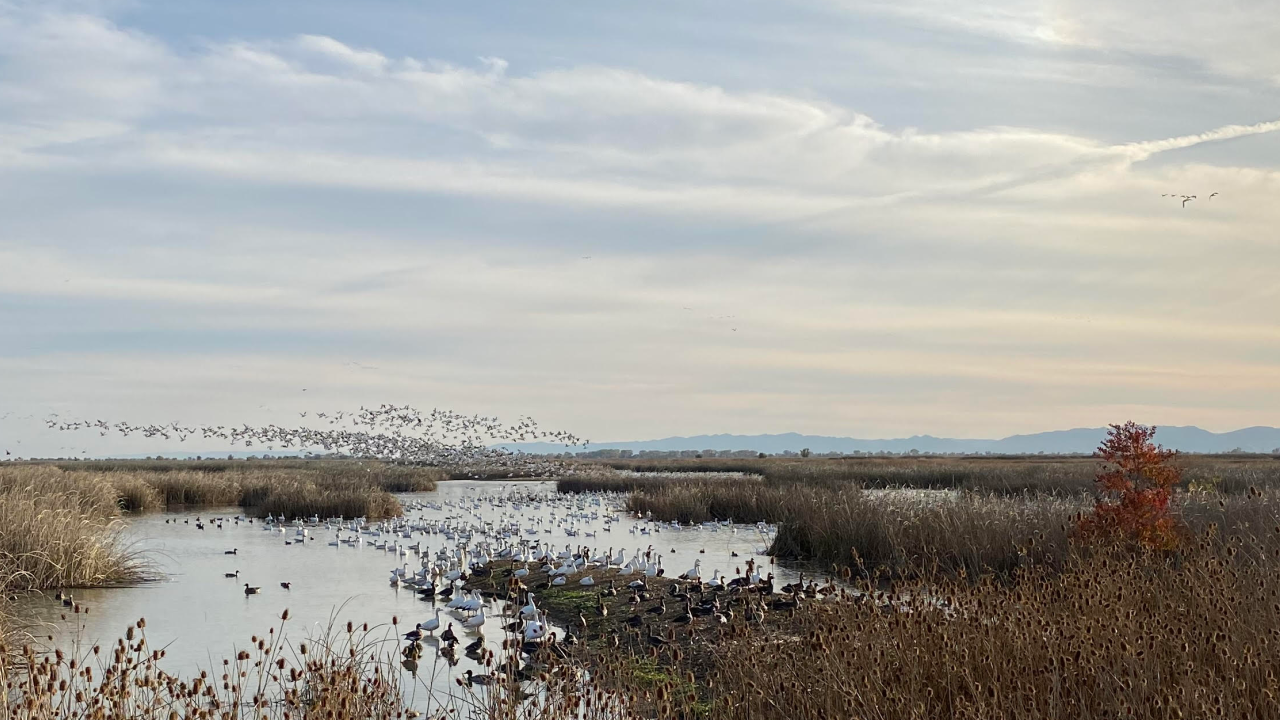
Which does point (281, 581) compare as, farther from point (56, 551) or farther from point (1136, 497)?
point (1136, 497)

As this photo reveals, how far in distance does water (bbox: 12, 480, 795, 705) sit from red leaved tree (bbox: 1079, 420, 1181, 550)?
5.52 metres

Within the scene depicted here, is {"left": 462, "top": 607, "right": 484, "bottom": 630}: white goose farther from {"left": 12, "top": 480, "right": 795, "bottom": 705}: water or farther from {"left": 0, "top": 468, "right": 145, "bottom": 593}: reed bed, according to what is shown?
{"left": 0, "top": 468, "right": 145, "bottom": 593}: reed bed

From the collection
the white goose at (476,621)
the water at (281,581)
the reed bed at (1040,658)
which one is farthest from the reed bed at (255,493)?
the reed bed at (1040,658)

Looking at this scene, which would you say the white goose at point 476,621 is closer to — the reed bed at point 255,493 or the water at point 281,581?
the water at point 281,581

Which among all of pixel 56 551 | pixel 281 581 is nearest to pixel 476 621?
pixel 281 581

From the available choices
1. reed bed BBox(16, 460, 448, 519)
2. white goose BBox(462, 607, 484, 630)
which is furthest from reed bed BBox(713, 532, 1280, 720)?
reed bed BBox(16, 460, 448, 519)

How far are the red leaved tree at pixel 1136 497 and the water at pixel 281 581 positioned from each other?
18.1ft

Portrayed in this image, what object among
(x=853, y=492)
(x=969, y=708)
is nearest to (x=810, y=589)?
(x=969, y=708)

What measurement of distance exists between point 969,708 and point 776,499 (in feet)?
84.9

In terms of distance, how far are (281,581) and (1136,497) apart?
47.8 feet

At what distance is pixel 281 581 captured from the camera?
19406 millimetres

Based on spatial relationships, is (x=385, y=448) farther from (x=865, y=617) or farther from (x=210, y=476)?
(x=865, y=617)

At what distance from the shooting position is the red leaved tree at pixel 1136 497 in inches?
581

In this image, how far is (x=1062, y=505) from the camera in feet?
65.9
